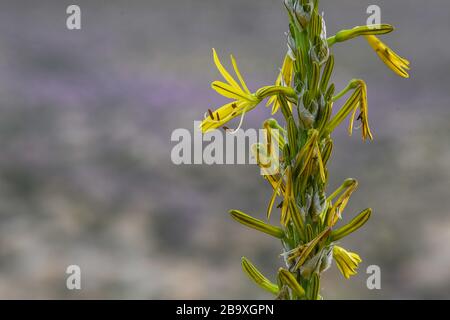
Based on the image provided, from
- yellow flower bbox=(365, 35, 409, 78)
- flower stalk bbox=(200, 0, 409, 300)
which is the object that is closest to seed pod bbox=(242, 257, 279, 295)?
flower stalk bbox=(200, 0, 409, 300)

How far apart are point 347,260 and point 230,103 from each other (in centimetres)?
24

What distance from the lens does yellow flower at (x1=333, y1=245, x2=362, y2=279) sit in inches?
27.2

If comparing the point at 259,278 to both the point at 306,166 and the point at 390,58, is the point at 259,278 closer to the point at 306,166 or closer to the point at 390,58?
the point at 306,166

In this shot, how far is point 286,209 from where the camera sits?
587 millimetres

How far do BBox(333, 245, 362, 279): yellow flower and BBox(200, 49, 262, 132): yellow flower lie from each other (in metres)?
0.21

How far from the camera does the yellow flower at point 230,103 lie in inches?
25.6

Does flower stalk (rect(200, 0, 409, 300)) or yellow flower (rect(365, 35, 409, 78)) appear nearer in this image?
flower stalk (rect(200, 0, 409, 300))

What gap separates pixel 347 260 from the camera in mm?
693

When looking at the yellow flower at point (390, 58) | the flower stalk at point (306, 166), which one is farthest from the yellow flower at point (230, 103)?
the yellow flower at point (390, 58)

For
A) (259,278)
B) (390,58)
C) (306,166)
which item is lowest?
(259,278)

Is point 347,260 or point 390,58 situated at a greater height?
point 390,58

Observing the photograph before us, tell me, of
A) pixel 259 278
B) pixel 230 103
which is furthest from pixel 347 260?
pixel 230 103

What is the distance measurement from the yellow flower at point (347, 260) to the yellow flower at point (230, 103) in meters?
0.21

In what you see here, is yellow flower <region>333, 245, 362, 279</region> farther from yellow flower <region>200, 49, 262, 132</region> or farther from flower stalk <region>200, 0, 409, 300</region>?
yellow flower <region>200, 49, 262, 132</region>
